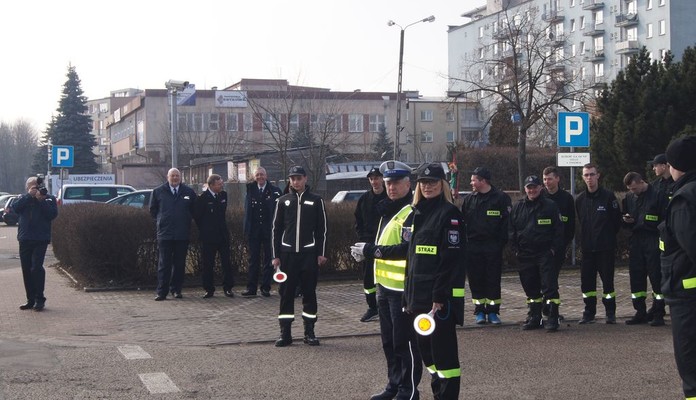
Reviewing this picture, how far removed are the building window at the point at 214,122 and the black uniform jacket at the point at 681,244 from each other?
221 feet

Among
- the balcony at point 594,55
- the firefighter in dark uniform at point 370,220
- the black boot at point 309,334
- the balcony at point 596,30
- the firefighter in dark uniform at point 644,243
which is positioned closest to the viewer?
the black boot at point 309,334

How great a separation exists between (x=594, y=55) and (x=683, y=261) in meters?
90.0

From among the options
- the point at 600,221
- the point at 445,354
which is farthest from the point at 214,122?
the point at 445,354

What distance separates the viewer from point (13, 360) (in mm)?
9422

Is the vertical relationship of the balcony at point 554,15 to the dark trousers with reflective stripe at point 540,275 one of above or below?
above

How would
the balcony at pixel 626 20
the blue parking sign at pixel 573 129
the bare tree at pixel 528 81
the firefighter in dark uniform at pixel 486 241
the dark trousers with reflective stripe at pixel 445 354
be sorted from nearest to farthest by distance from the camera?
the dark trousers with reflective stripe at pixel 445 354, the firefighter in dark uniform at pixel 486 241, the blue parking sign at pixel 573 129, the bare tree at pixel 528 81, the balcony at pixel 626 20

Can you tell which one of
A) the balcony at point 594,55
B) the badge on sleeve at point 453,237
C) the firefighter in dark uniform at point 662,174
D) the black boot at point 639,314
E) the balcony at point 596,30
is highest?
the balcony at point 596,30

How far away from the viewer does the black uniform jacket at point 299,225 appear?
34.3ft

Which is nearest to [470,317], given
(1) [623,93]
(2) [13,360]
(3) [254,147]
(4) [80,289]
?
→ (2) [13,360]

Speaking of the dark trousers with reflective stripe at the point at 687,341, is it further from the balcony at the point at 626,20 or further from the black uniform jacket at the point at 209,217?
the balcony at the point at 626,20

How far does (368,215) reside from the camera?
12.5 m

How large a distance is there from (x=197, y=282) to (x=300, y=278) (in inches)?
246

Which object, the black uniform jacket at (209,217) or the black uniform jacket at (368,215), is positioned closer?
the black uniform jacket at (368,215)

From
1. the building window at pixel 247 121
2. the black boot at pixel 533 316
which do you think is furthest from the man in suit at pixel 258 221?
the building window at pixel 247 121
